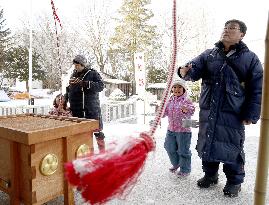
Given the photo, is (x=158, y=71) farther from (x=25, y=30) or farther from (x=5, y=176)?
(x=5, y=176)

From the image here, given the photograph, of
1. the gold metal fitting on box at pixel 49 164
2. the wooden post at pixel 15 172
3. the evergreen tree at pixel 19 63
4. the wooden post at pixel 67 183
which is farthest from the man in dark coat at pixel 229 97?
the evergreen tree at pixel 19 63

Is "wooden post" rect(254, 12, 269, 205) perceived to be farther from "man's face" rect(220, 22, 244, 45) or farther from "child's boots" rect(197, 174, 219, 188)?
"child's boots" rect(197, 174, 219, 188)

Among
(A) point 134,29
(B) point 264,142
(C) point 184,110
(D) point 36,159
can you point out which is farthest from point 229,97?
(A) point 134,29

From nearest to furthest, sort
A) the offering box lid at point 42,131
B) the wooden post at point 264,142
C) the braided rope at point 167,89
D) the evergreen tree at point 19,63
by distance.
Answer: the wooden post at point 264,142, the braided rope at point 167,89, the offering box lid at point 42,131, the evergreen tree at point 19,63

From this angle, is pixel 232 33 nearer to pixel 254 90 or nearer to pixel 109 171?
pixel 254 90

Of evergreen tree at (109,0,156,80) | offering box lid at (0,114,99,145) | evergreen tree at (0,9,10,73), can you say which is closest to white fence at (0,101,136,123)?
offering box lid at (0,114,99,145)

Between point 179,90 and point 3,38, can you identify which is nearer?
point 179,90

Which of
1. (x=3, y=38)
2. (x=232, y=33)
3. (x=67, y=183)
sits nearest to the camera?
(x=67, y=183)

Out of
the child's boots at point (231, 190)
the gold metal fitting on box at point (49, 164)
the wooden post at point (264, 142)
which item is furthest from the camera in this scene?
the child's boots at point (231, 190)

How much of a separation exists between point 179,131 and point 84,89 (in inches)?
54.8

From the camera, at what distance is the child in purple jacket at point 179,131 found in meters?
3.20

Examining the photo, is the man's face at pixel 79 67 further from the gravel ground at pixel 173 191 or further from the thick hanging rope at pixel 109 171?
the thick hanging rope at pixel 109 171

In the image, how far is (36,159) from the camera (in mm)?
2072

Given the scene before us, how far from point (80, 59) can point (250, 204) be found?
8.35ft
